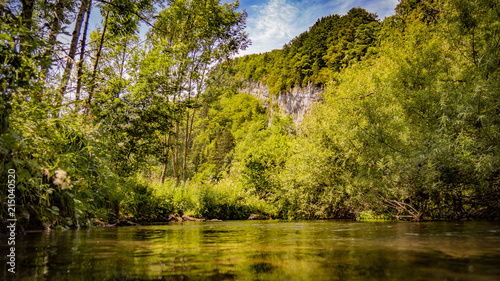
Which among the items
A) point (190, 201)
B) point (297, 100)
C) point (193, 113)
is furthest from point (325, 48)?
point (190, 201)

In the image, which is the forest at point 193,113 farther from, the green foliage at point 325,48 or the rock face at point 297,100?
the rock face at point 297,100

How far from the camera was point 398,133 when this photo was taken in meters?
9.31

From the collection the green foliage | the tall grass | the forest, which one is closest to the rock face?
the green foliage

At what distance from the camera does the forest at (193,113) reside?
378cm

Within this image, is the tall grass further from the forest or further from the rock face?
the rock face

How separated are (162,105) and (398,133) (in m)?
7.72

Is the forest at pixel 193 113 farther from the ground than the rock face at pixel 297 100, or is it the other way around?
the rock face at pixel 297 100

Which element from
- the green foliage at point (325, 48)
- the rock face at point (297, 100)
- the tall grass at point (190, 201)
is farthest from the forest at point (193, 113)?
the rock face at point (297, 100)

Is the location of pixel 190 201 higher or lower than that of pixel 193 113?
lower

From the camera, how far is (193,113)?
16891mm

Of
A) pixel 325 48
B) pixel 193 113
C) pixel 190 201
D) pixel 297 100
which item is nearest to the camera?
pixel 190 201

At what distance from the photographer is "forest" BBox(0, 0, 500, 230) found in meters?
3.78

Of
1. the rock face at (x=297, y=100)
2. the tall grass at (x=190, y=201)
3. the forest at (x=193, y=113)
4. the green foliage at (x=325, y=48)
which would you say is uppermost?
the green foliage at (x=325, y=48)

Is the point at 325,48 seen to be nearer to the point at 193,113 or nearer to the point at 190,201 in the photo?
the point at 193,113
